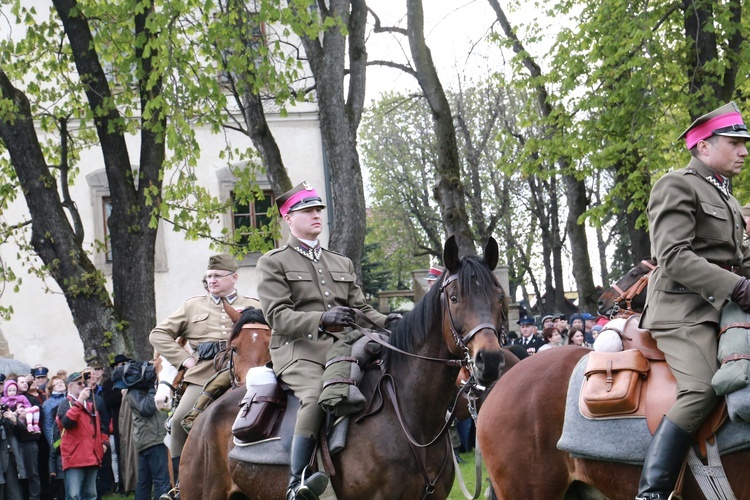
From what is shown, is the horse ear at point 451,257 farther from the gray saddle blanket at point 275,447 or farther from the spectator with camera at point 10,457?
the spectator with camera at point 10,457

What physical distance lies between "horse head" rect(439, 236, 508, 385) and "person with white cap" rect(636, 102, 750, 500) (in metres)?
0.92

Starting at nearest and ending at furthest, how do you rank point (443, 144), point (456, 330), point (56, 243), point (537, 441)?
point (456, 330) < point (537, 441) < point (56, 243) < point (443, 144)

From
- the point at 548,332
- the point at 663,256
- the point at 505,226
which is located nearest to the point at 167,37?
the point at 548,332

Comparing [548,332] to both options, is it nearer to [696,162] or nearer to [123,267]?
[123,267]

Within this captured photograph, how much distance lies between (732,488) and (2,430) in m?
10.9

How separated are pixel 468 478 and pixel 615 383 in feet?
26.8

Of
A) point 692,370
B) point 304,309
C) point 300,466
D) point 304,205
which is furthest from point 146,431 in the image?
point 692,370

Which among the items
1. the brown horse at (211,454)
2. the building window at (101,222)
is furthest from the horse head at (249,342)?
the building window at (101,222)

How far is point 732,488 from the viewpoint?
5.39m

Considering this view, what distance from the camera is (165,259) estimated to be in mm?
26062

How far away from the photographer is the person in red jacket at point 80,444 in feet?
45.8

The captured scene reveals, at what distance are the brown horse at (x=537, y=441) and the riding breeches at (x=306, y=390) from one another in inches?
44.7

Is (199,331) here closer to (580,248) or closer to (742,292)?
(742,292)

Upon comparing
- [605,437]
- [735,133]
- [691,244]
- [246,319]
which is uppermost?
[735,133]
